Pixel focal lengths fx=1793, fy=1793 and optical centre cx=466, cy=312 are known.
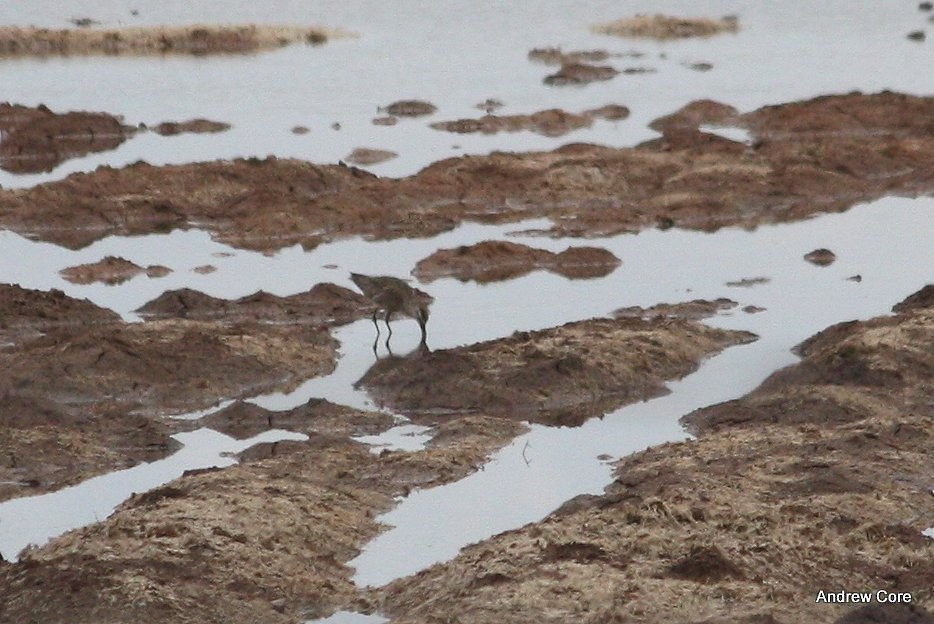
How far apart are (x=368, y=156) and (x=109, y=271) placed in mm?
12347

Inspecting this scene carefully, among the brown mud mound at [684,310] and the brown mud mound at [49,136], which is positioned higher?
the brown mud mound at [684,310]

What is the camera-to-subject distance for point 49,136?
43.9m

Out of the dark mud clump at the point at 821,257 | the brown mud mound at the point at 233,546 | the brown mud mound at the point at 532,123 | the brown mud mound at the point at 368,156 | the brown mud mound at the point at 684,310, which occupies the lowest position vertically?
the brown mud mound at the point at 532,123

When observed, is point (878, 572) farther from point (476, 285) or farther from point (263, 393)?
point (476, 285)

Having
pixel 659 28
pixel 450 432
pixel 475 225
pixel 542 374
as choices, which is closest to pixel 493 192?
pixel 475 225

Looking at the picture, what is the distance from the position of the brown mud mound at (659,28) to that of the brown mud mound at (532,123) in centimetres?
2051

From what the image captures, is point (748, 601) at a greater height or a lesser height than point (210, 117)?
greater

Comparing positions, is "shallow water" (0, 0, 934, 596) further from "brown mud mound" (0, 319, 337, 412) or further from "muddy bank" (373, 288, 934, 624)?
"muddy bank" (373, 288, 934, 624)

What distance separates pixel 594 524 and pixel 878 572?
7.84 feet

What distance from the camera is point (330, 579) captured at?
1466cm

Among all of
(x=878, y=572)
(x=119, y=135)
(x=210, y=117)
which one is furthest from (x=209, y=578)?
(x=210, y=117)

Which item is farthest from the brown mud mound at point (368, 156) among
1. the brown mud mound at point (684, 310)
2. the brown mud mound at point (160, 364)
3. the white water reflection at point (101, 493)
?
the white water reflection at point (101, 493)

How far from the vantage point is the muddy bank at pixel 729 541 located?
1323 cm

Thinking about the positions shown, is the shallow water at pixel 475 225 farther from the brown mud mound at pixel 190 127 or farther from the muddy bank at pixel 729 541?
the muddy bank at pixel 729 541
